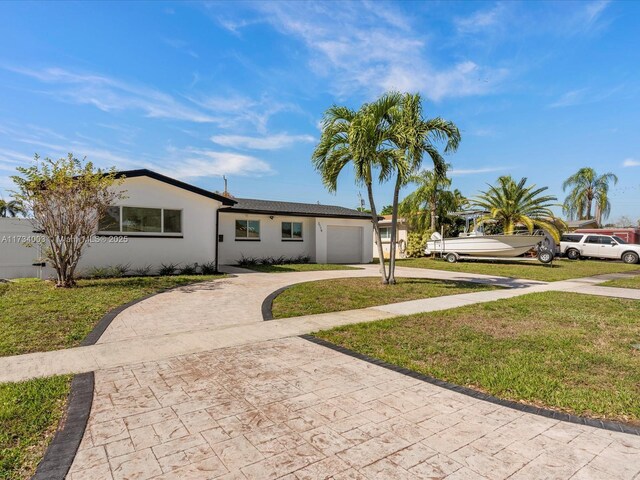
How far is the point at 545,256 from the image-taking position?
763 inches

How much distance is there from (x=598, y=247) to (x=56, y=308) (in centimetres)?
2952

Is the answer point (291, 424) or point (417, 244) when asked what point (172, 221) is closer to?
point (291, 424)

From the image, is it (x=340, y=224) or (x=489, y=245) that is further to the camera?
(x=489, y=245)

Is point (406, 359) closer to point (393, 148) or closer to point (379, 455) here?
point (379, 455)

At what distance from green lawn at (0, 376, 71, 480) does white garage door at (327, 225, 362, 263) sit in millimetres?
16794

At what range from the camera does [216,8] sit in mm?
9664

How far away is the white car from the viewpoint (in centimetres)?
2250

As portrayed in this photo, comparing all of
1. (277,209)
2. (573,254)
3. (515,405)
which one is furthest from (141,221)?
(573,254)

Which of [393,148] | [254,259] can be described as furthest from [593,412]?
[254,259]

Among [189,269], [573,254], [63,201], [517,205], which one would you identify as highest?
[517,205]

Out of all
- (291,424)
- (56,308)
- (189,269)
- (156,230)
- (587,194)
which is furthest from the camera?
(587,194)

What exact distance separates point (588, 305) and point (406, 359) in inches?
261

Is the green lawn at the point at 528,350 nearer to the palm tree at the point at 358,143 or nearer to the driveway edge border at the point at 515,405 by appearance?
the driveway edge border at the point at 515,405

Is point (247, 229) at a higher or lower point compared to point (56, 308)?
higher
